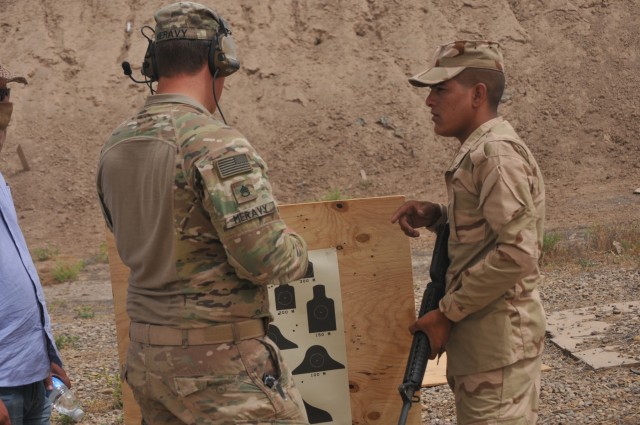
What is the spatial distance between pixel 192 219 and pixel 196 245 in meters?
0.08

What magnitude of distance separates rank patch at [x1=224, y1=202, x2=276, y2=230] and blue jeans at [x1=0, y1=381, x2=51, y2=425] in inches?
49.3

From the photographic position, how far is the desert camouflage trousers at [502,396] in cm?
318

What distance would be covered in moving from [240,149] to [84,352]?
5.81 m

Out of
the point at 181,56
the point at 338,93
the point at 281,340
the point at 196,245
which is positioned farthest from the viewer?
the point at 338,93

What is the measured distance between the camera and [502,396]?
10.5 ft

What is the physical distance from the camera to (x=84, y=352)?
7.87 meters

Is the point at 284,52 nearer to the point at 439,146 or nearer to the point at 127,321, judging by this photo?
the point at 439,146

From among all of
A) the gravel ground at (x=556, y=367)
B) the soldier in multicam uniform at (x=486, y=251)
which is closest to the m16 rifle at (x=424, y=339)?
the soldier in multicam uniform at (x=486, y=251)

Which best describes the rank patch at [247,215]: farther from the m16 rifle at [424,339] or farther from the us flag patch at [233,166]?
the m16 rifle at [424,339]

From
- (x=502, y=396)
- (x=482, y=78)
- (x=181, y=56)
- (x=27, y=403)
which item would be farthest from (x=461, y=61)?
(x=27, y=403)

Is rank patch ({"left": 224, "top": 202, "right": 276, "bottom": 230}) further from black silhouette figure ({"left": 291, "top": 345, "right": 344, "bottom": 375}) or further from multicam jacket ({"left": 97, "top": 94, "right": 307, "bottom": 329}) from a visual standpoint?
black silhouette figure ({"left": 291, "top": 345, "right": 344, "bottom": 375})

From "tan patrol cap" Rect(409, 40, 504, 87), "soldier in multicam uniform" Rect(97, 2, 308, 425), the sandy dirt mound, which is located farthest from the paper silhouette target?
the sandy dirt mound

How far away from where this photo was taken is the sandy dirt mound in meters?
15.9

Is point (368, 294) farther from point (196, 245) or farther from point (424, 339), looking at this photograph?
point (196, 245)
